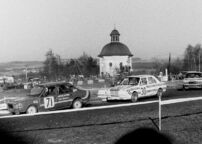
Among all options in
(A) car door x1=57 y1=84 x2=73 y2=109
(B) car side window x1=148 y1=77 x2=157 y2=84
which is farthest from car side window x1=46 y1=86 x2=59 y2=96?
(B) car side window x1=148 y1=77 x2=157 y2=84

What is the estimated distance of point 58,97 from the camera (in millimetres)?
13570

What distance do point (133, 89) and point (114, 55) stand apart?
2617 inches

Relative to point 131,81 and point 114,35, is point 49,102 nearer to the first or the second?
point 131,81

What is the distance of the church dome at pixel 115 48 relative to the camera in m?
82.6

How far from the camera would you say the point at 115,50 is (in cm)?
8269

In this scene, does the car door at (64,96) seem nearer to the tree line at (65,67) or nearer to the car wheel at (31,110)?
the car wheel at (31,110)

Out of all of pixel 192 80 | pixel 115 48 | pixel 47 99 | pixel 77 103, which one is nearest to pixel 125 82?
pixel 77 103

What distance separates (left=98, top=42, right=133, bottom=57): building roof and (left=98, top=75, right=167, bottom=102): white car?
212 ft

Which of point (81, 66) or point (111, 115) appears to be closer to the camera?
point (111, 115)

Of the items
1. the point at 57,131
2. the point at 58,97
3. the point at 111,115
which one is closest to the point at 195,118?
the point at 111,115

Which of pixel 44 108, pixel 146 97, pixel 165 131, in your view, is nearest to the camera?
pixel 165 131

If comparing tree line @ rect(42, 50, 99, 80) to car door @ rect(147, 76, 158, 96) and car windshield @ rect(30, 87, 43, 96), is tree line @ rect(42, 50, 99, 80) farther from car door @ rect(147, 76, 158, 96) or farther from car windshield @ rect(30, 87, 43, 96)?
car windshield @ rect(30, 87, 43, 96)

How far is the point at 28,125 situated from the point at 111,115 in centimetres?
288

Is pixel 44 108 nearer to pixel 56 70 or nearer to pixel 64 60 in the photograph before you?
pixel 56 70
